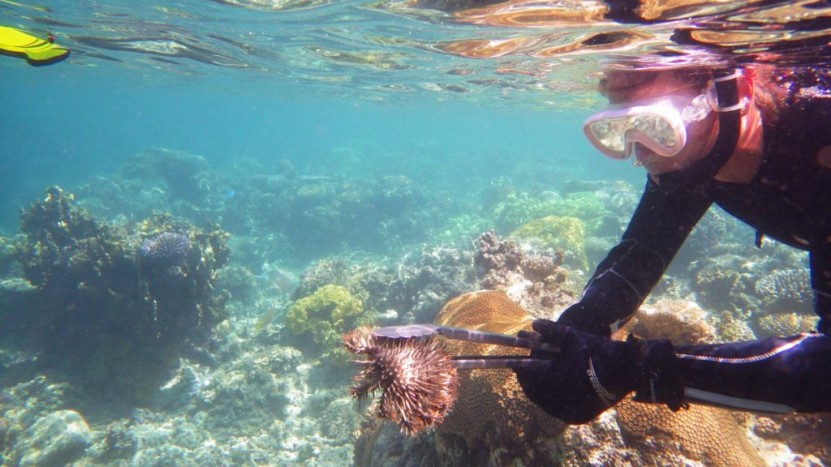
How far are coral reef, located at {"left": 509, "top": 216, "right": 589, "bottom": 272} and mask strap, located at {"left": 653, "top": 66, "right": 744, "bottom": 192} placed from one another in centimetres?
1037

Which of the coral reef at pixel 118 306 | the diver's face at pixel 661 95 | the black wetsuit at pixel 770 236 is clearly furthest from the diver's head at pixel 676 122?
the coral reef at pixel 118 306

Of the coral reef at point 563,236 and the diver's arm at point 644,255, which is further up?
the diver's arm at point 644,255

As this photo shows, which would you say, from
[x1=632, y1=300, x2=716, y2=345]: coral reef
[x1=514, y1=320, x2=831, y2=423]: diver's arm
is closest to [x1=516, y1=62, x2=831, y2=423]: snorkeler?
[x1=514, y1=320, x2=831, y2=423]: diver's arm

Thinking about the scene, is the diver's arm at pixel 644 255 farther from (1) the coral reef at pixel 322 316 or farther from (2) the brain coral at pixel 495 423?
(1) the coral reef at pixel 322 316

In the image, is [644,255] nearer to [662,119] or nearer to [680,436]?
[662,119]

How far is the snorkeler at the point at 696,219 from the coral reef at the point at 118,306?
1053cm

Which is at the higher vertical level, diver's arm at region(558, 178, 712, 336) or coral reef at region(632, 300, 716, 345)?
diver's arm at region(558, 178, 712, 336)

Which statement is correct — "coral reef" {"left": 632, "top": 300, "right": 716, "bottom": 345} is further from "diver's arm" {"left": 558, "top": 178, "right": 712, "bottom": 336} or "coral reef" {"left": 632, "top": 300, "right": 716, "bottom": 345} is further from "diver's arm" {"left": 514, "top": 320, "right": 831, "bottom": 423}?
"diver's arm" {"left": 514, "top": 320, "right": 831, "bottom": 423}

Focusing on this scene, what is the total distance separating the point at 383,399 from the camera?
1.84m

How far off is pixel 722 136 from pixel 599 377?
59.5 inches

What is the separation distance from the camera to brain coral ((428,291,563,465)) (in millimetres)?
3012

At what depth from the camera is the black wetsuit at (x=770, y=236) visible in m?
1.76

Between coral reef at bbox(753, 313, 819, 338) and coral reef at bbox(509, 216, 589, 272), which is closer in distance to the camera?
coral reef at bbox(753, 313, 819, 338)

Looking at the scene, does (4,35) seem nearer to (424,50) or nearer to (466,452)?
(466,452)
